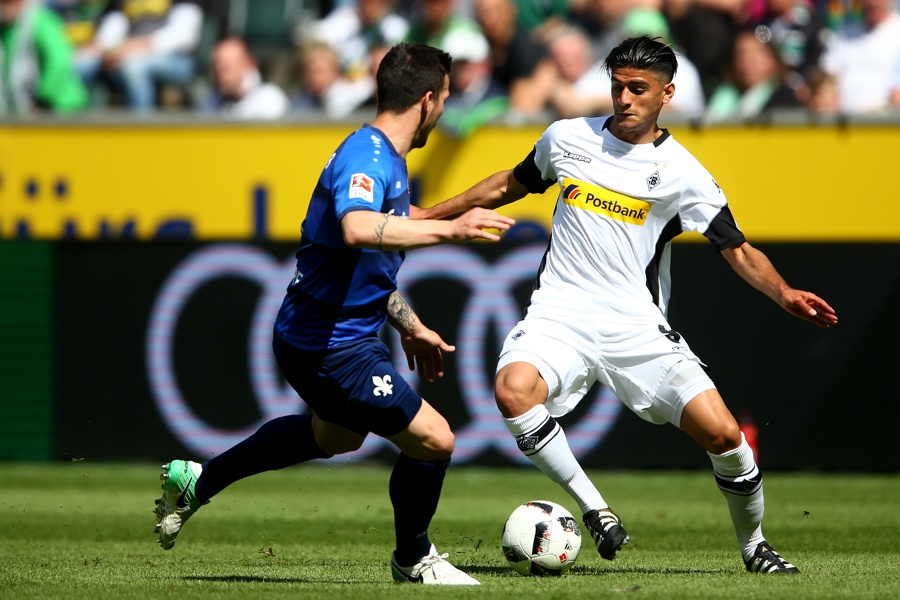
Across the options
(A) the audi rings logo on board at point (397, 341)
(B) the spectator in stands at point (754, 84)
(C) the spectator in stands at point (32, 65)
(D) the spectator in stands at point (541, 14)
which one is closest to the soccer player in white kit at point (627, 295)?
(A) the audi rings logo on board at point (397, 341)

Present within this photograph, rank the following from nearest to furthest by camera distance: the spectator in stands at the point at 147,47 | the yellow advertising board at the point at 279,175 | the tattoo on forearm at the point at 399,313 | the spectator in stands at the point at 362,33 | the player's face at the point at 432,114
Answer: the player's face at the point at 432,114
the tattoo on forearm at the point at 399,313
the yellow advertising board at the point at 279,175
the spectator in stands at the point at 362,33
the spectator in stands at the point at 147,47

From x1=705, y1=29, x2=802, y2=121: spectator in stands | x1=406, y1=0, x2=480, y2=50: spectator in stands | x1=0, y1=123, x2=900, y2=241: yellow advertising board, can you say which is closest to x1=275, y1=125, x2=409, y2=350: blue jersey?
x1=0, y1=123, x2=900, y2=241: yellow advertising board

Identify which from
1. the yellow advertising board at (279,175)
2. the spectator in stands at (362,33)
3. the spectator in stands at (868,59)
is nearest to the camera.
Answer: the yellow advertising board at (279,175)

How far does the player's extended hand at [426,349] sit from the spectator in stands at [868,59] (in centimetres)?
727

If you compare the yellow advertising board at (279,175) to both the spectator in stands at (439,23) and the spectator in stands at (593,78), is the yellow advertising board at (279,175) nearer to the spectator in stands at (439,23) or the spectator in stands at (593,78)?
the spectator in stands at (593,78)

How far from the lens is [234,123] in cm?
1310

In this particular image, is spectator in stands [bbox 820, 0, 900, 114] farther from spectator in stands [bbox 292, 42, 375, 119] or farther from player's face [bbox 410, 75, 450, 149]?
player's face [bbox 410, 75, 450, 149]

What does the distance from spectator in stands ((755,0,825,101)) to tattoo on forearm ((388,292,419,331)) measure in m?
7.36

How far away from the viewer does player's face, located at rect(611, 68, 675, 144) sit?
6.56m

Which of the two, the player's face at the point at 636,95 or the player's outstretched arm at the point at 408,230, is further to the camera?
the player's face at the point at 636,95

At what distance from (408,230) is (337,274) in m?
0.61

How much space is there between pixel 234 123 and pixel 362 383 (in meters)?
7.72

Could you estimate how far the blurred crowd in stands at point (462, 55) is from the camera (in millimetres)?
12578

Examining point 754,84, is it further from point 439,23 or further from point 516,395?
point 516,395
